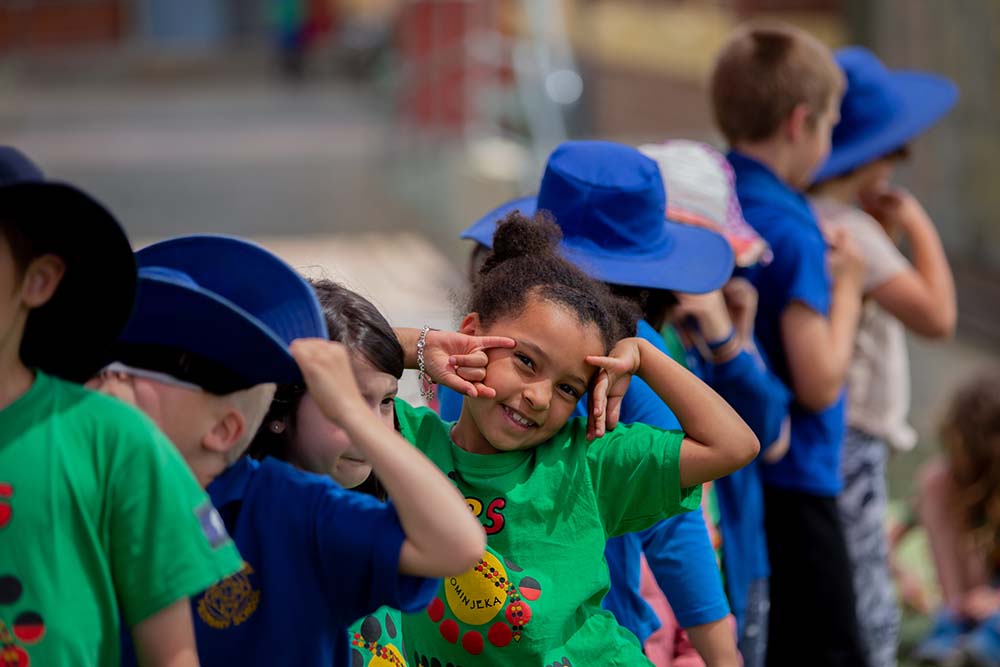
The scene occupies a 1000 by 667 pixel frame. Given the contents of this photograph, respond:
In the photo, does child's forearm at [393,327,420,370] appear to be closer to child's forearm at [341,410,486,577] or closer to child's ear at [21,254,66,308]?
child's forearm at [341,410,486,577]

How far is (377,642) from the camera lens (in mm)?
2402

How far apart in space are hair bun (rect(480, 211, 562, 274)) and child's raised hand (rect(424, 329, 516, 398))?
0.53 feet

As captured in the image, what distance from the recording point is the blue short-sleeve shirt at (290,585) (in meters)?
1.91

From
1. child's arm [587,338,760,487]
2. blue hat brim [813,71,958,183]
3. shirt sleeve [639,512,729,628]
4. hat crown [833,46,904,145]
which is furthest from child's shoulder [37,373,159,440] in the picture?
hat crown [833,46,904,145]

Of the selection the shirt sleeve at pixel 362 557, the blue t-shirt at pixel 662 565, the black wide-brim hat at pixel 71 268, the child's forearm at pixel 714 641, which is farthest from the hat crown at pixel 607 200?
the black wide-brim hat at pixel 71 268

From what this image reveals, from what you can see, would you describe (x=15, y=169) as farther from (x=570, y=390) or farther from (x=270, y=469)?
(x=570, y=390)

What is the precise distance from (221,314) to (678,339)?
1.38 meters

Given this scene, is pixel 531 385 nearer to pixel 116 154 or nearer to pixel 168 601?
pixel 168 601

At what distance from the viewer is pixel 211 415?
1901 mm

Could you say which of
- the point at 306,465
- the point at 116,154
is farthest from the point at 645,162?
the point at 116,154

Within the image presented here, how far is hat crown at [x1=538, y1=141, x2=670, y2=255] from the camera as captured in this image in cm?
275

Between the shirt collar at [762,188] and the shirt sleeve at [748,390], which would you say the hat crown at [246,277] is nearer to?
the shirt sleeve at [748,390]

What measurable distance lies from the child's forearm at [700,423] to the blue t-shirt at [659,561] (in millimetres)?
275

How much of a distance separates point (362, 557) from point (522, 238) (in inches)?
27.0
